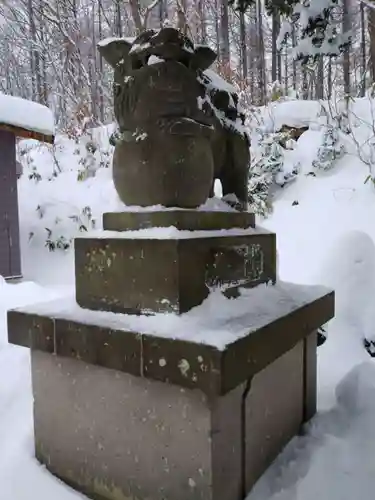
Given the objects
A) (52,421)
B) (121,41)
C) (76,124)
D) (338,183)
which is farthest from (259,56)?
(52,421)

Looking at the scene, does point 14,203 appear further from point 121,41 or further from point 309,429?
point 309,429

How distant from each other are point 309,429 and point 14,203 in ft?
15.5

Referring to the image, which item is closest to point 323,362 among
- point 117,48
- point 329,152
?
point 117,48

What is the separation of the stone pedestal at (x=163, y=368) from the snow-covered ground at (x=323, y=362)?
0.32 feet

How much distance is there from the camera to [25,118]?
183 inches

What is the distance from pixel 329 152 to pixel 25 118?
354 cm

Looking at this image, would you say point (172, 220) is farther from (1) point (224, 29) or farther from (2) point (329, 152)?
(1) point (224, 29)

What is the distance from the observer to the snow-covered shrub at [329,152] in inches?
189

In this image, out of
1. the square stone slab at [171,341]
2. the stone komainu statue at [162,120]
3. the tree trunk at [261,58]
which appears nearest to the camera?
the square stone slab at [171,341]

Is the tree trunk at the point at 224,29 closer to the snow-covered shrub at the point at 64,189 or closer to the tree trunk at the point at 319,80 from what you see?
the tree trunk at the point at 319,80

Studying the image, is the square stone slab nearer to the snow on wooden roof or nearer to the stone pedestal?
the stone pedestal

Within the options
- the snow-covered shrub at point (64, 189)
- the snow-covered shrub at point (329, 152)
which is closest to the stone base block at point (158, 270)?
the snow-covered shrub at point (329, 152)

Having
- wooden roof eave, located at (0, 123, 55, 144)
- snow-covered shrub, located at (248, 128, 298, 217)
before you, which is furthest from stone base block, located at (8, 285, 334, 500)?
wooden roof eave, located at (0, 123, 55, 144)

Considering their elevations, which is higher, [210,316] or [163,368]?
[210,316]
